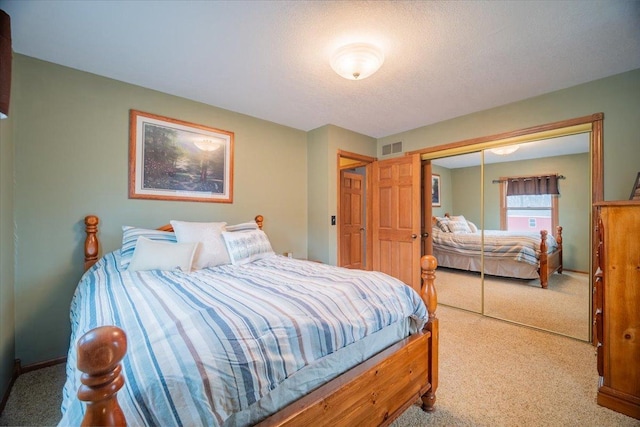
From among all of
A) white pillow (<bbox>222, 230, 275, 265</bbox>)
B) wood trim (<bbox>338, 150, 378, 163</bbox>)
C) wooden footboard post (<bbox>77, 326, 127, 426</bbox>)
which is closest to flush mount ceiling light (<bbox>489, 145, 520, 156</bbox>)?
wood trim (<bbox>338, 150, 378, 163</bbox>)

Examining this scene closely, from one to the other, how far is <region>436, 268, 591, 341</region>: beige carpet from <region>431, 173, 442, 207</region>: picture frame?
951 millimetres

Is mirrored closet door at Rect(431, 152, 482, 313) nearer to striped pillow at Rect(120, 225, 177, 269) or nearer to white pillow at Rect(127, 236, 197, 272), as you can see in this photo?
white pillow at Rect(127, 236, 197, 272)

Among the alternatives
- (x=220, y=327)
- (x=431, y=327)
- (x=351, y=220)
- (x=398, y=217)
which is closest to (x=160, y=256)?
(x=220, y=327)

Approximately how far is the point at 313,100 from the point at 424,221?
2.21 metres

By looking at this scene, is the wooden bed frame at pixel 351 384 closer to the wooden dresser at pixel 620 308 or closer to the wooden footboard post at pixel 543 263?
the wooden dresser at pixel 620 308

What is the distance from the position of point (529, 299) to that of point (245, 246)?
324cm

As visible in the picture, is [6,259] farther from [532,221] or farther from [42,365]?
[532,221]

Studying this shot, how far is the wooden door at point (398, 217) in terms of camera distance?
3555 millimetres

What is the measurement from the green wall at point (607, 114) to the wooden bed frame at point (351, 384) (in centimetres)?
209

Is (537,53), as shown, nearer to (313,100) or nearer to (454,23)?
(454,23)

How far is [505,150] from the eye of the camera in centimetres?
301

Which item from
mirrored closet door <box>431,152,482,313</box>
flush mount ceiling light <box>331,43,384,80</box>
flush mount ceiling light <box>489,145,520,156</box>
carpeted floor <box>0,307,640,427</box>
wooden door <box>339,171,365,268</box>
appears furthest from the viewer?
wooden door <box>339,171,365,268</box>

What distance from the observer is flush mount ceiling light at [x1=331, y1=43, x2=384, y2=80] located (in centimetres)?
182

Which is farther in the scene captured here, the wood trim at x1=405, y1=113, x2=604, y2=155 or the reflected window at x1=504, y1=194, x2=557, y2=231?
the reflected window at x1=504, y1=194, x2=557, y2=231
